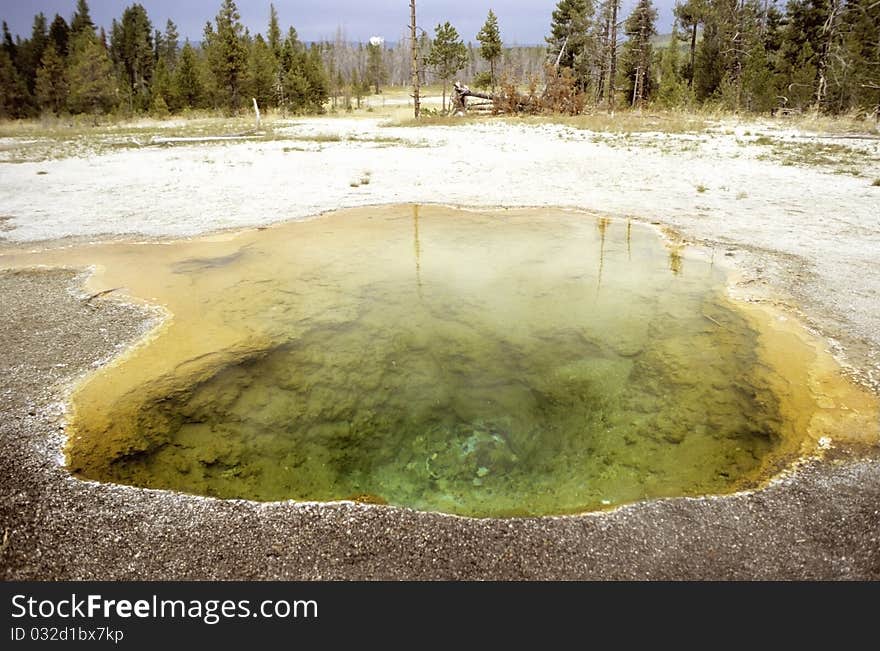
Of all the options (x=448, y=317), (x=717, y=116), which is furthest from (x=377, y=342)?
(x=717, y=116)

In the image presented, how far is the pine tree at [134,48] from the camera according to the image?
55.4m

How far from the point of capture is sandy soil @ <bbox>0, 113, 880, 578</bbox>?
2.64 metres

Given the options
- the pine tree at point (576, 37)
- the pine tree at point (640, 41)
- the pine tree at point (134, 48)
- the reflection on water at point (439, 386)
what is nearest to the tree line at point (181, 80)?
the pine tree at point (134, 48)

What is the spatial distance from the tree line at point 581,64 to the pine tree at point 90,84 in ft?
0.34

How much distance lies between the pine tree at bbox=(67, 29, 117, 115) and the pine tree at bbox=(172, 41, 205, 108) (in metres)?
4.66

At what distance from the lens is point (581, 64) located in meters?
40.2

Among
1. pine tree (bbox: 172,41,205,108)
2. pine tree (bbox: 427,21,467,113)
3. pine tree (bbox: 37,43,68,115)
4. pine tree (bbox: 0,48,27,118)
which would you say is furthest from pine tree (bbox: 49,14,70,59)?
pine tree (bbox: 427,21,467,113)

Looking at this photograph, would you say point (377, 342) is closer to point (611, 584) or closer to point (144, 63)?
point (611, 584)

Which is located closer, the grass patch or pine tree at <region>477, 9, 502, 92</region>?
the grass patch

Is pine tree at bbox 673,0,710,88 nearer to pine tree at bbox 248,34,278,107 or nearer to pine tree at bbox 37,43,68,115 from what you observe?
pine tree at bbox 248,34,278,107

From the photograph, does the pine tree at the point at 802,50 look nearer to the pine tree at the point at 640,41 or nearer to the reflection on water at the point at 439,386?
the pine tree at the point at 640,41

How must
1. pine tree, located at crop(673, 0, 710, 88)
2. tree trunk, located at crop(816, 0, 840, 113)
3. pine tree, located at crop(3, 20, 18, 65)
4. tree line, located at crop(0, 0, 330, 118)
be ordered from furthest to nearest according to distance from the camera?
pine tree, located at crop(3, 20, 18, 65) → tree line, located at crop(0, 0, 330, 118) → pine tree, located at crop(673, 0, 710, 88) → tree trunk, located at crop(816, 0, 840, 113)

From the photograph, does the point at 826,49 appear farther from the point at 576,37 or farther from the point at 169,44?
the point at 169,44

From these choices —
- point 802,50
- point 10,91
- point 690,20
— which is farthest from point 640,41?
point 10,91
